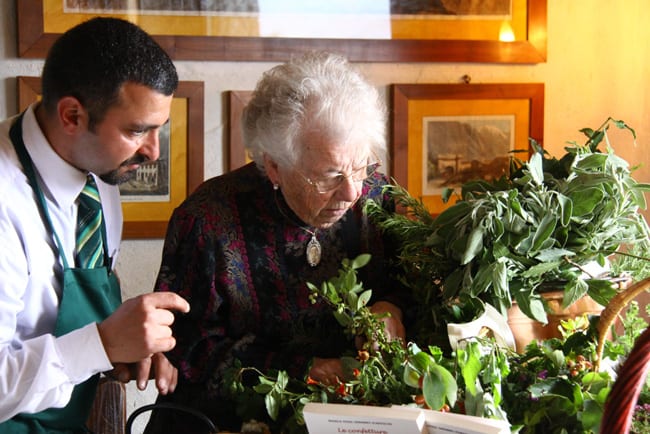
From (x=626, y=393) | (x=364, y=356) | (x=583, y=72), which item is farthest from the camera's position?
(x=583, y=72)

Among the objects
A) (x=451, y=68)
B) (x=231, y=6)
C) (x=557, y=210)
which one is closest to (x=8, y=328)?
(x=557, y=210)

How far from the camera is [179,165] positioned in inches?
100

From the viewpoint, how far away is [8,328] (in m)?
1.46

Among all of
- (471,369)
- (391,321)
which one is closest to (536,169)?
(391,321)

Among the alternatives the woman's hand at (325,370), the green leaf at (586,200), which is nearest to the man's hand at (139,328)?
the woman's hand at (325,370)

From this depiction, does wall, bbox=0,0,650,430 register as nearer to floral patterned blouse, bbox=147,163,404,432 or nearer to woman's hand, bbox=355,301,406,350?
floral patterned blouse, bbox=147,163,404,432

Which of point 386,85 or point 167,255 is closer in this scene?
point 167,255

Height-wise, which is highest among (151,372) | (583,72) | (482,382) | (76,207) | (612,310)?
(583,72)

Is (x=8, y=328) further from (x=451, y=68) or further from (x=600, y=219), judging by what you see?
(x=451, y=68)

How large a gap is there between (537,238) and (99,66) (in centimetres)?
89

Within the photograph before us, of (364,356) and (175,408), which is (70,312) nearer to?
(175,408)

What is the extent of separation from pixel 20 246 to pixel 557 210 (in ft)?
3.22

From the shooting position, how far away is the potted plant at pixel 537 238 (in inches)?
57.4

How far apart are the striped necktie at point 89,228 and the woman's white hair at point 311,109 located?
0.36 metres
